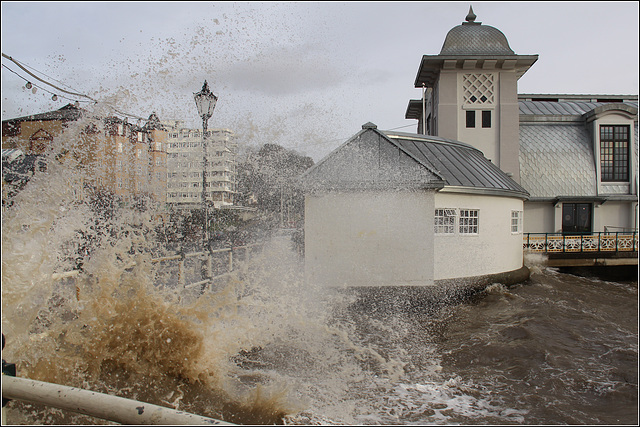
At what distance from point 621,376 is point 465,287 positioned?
5868 millimetres

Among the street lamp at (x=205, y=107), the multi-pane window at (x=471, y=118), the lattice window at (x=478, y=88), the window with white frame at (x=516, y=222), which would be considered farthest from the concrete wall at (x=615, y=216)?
the street lamp at (x=205, y=107)

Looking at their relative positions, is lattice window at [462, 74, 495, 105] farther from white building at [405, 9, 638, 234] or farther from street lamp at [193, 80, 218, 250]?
street lamp at [193, 80, 218, 250]

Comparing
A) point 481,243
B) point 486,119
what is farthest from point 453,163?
point 486,119

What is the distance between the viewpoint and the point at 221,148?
10.5 meters

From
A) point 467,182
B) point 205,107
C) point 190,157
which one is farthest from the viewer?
point 467,182

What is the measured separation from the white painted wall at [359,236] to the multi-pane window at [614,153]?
1720 centimetres

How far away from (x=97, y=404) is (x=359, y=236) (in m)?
8.93

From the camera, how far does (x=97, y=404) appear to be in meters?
2.49

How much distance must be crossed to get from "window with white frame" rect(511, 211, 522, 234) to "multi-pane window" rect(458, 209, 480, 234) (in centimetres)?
298

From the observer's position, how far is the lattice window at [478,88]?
22.3 meters

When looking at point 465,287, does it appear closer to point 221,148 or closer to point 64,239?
point 221,148

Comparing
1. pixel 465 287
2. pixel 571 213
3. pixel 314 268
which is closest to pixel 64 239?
pixel 314 268

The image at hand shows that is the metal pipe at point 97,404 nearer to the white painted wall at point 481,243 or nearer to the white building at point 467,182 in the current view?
the white building at point 467,182

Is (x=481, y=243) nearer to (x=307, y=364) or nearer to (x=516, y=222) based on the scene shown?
(x=516, y=222)
